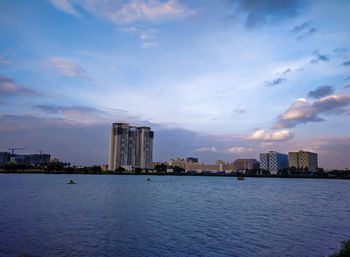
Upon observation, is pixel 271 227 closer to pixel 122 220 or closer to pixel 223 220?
pixel 223 220

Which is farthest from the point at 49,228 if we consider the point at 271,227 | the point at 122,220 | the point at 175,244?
the point at 271,227

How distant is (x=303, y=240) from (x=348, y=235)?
23.7 ft

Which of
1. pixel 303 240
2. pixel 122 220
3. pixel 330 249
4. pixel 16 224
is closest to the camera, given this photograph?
pixel 330 249

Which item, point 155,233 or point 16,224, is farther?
point 16,224

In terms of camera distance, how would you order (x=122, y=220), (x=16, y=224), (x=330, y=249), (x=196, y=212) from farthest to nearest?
(x=196, y=212), (x=122, y=220), (x=16, y=224), (x=330, y=249)

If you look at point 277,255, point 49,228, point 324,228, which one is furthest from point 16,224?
point 324,228

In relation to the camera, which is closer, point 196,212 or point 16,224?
point 16,224

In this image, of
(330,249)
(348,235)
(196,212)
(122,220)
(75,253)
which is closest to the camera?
(75,253)

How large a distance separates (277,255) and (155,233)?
13466mm

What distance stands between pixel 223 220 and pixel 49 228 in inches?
900

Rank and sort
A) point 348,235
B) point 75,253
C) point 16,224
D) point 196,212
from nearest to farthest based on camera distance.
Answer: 1. point 75,253
2. point 348,235
3. point 16,224
4. point 196,212

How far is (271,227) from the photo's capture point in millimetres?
41531

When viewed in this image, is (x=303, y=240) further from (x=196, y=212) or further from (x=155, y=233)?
(x=196, y=212)

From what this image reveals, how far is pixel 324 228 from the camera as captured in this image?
42375mm
